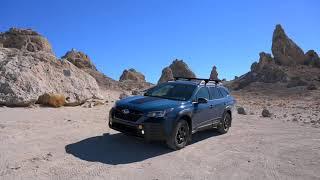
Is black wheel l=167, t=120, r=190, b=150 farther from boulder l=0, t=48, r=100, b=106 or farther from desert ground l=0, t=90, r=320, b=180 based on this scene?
boulder l=0, t=48, r=100, b=106

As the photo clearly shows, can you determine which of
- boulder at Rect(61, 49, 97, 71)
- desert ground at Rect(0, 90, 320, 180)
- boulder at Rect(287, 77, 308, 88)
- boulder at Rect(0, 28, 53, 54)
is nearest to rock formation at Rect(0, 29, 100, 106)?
desert ground at Rect(0, 90, 320, 180)

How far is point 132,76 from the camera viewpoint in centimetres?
4291

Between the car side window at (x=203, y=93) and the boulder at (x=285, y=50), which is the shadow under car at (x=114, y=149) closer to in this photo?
the car side window at (x=203, y=93)

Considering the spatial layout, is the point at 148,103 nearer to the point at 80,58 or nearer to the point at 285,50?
the point at 80,58

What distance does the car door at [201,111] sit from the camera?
10.6 meters

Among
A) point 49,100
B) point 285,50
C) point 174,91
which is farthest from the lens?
point 285,50

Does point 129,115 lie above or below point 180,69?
below

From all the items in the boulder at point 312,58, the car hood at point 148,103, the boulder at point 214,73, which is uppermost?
→ the boulder at point 312,58

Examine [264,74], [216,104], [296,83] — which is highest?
[264,74]

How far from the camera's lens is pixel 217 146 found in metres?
10.7

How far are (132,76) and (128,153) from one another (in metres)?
33.8

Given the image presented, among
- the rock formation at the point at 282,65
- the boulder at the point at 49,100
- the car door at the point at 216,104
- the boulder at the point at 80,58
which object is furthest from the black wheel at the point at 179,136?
the rock formation at the point at 282,65

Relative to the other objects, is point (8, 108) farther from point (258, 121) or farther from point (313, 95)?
point (313, 95)

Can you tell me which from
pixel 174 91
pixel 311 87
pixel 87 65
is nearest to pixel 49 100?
pixel 174 91
